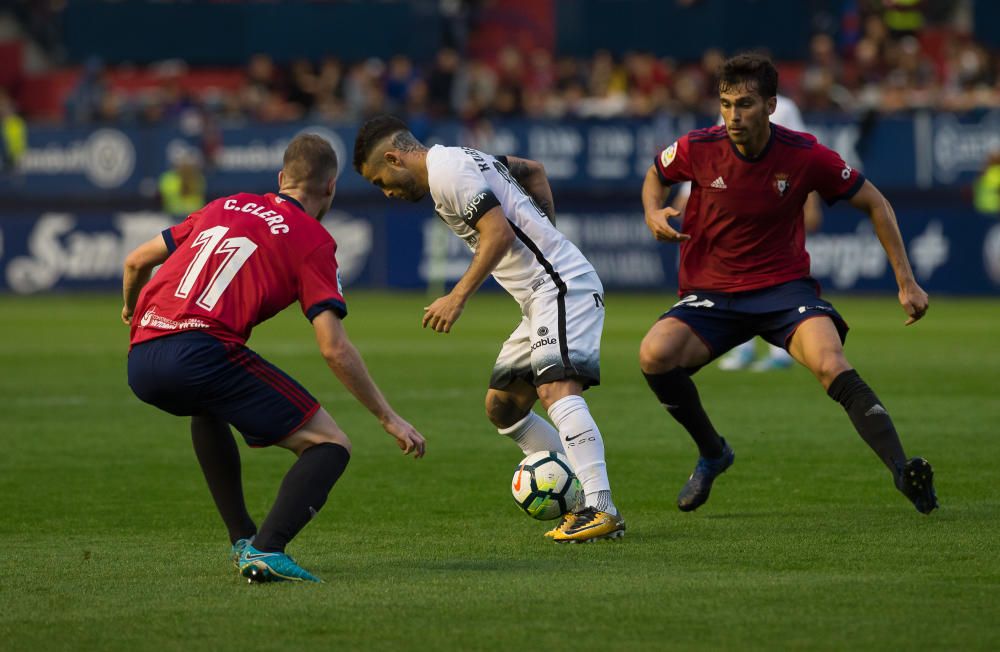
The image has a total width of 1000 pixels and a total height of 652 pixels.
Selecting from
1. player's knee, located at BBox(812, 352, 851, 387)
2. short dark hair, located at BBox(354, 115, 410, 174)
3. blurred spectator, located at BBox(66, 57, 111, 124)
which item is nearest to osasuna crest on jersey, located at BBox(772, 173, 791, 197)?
player's knee, located at BBox(812, 352, 851, 387)

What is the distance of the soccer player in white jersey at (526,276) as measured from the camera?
688 centimetres

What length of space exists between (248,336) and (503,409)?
1684mm

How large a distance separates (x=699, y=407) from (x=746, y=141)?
1.30 meters

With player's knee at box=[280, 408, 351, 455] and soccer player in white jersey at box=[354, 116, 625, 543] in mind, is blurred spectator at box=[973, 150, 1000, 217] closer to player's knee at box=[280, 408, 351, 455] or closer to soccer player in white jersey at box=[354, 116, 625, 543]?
soccer player in white jersey at box=[354, 116, 625, 543]

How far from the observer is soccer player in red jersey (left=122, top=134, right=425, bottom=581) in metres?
6.05

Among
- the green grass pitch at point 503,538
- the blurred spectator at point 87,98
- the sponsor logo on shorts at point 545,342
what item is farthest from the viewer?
the blurred spectator at point 87,98

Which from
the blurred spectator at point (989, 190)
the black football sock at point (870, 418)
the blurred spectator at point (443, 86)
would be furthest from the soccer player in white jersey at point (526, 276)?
the blurred spectator at point (443, 86)

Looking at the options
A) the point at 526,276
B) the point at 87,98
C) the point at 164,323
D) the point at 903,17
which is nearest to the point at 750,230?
the point at 526,276

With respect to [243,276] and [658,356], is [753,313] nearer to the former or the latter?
[658,356]

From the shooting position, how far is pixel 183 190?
86.9 ft

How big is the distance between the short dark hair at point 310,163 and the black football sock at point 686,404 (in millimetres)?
2182

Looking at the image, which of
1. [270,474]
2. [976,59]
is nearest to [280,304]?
[270,474]

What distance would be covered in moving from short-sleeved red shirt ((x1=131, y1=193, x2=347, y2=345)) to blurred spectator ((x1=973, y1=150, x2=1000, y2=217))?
772 inches

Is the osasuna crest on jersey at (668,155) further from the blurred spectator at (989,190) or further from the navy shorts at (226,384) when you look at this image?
the blurred spectator at (989,190)
